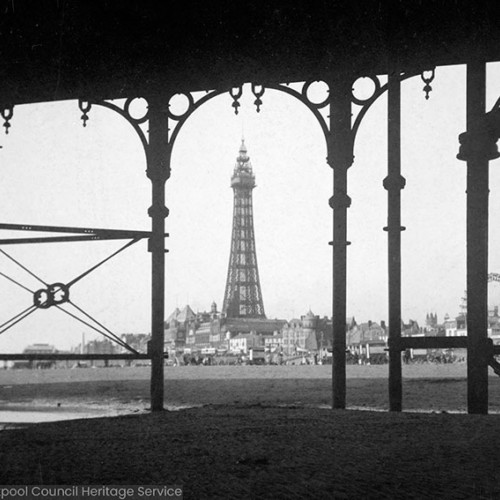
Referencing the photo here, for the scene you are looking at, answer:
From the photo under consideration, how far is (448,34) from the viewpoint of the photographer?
750 cm

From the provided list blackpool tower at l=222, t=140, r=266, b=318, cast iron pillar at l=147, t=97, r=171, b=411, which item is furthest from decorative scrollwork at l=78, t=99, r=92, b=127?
blackpool tower at l=222, t=140, r=266, b=318

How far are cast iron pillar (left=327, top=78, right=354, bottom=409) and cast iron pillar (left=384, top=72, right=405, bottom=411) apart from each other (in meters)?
0.43

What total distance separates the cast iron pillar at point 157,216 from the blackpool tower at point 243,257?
13614 cm

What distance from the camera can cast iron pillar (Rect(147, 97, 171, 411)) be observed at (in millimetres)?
8570

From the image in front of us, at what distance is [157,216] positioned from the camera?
862 centimetres

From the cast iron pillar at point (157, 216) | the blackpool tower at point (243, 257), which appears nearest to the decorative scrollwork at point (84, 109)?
the cast iron pillar at point (157, 216)

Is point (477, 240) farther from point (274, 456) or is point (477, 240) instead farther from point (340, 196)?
point (274, 456)

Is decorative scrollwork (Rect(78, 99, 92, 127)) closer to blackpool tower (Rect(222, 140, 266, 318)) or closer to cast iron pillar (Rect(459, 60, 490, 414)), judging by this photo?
cast iron pillar (Rect(459, 60, 490, 414))

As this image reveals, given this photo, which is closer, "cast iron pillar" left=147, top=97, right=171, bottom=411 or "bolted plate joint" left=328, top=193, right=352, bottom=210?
"bolted plate joint" left=328, top=193, right=352, bottom=210

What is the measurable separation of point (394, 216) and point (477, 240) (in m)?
0.89

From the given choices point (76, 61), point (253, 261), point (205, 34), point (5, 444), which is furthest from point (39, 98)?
point (253, 261)

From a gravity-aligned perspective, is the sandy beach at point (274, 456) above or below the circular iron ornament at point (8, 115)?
below

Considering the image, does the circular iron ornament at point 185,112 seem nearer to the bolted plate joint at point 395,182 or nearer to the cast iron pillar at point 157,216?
the cast iron pillar at point 157,216

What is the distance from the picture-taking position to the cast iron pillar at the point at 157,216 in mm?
8570
